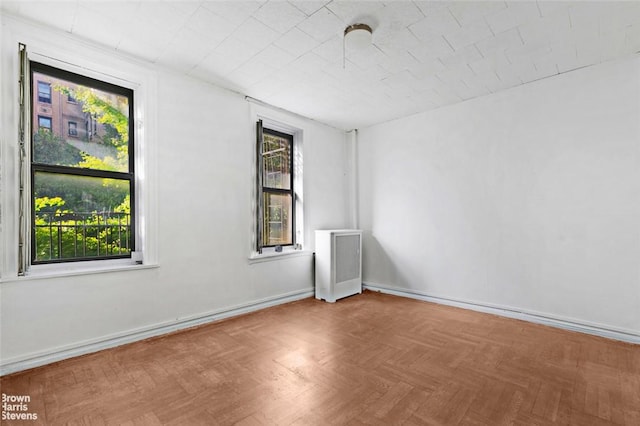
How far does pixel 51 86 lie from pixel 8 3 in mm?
581

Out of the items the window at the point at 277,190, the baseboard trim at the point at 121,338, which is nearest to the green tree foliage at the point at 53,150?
the baseboard trim at the point at 121,338

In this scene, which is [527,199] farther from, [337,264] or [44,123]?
[44,123]

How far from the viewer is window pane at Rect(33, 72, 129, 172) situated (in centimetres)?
241

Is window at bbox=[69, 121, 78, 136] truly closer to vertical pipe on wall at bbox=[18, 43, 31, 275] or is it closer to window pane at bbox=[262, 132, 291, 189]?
vertical pipe on wall at bbox=[18, 43, 31, 275]

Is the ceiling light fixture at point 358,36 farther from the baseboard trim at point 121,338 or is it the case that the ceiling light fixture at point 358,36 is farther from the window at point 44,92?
the baseboard trim at point 121,338

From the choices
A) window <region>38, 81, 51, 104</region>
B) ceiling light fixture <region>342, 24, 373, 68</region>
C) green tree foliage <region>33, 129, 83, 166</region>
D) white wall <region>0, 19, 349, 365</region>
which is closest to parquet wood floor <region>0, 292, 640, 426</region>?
white wall <region>0, 19, 349, 365</region>

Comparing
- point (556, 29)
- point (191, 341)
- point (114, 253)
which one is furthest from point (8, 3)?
point (556, 29)

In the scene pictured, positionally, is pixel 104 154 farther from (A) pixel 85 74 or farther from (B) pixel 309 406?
(B) pixel 309 406

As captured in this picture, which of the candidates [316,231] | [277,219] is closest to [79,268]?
[277,219]

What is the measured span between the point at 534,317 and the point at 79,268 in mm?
4564

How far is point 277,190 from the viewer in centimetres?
422

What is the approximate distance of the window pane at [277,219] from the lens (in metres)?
4.07

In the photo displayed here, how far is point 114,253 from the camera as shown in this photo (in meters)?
2.75

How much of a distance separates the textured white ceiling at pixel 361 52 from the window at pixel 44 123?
0.73 m
